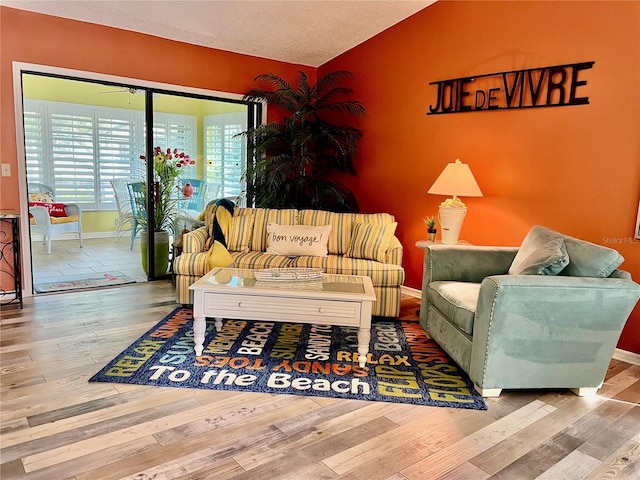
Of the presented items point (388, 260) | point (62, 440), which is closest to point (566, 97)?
point (388, 260)

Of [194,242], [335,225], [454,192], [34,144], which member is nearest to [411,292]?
[335,225]

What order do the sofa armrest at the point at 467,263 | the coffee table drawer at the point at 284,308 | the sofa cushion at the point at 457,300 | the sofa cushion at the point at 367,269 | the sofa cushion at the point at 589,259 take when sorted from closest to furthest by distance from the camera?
the sofa cushion at the point at 589,259
the sofa cushion at the point at 457,300
the coffee table drawer at the point at 284,308
the sofa armrest at the point at 467,263
the sofa cushion at the point at 367,269

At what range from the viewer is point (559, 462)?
78.6 inches

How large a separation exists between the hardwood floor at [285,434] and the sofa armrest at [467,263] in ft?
2.96

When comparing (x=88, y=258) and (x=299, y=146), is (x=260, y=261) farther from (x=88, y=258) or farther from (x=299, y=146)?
(x=88, y=258)

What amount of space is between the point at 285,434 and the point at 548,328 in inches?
57.2

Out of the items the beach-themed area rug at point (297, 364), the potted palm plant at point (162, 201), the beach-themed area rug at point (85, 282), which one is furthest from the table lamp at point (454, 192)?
the beach-themed area rug at point (85, 282)

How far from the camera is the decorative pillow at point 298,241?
4016mm

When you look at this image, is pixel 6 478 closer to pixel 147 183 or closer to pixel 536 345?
pixel 536 345

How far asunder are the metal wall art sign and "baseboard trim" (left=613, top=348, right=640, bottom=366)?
5.78ft

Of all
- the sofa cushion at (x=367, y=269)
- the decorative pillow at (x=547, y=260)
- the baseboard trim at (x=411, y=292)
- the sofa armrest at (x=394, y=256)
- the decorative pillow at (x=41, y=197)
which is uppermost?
the decorative pillow at (x=41, y=197)

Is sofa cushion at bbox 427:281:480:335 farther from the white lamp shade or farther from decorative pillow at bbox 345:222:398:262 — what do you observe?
the white lamp shade

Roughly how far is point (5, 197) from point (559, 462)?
430 cm

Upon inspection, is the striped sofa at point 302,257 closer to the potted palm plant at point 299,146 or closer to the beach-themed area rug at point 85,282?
the potted palm plant at point 299,146
